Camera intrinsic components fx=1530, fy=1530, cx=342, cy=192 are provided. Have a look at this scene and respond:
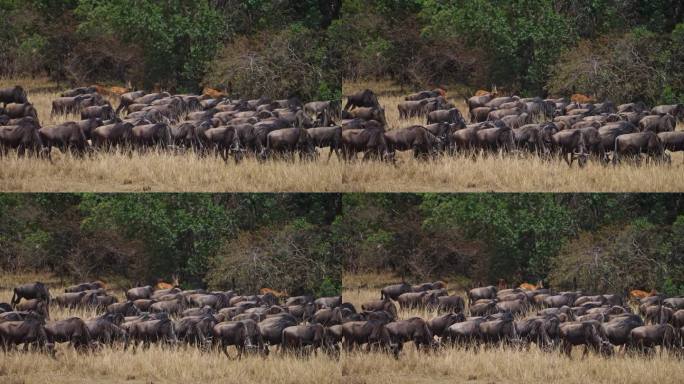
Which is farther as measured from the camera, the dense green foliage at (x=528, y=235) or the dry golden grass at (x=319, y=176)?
the dense green foliage at (x=528, y=235)

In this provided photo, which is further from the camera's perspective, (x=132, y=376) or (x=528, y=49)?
(x=528, y=49)

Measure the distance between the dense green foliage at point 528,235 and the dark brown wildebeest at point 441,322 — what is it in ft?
10.7

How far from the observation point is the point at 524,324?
27.6 m

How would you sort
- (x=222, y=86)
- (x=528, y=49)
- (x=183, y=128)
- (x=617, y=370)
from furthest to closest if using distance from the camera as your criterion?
1. (x=222, y=86)
2. (x=528, y=49)
3. (x=183, y=128)
4. (x=617, y=370)

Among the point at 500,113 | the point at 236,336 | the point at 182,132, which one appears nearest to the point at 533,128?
the point at 500,113

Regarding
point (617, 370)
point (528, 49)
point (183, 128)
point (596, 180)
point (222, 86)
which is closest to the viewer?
point (617, 370)

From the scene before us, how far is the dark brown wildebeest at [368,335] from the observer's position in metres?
26.8

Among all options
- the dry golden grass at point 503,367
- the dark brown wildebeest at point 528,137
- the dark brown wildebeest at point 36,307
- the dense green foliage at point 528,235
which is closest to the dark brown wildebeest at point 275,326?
the dry golden grass at point 503,367

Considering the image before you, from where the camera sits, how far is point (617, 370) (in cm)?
2541

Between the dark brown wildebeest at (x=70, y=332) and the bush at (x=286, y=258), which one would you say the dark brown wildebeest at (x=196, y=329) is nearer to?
the dark brown wildebeest at (x=70, y=332)

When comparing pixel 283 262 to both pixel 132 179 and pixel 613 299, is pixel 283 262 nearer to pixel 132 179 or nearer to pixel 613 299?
pixel 132 179

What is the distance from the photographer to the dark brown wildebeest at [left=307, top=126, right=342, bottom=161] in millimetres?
28947

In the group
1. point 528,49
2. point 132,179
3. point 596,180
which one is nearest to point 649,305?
point 596,180

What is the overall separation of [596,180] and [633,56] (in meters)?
6.50
